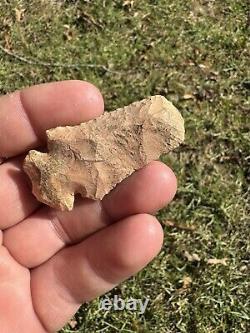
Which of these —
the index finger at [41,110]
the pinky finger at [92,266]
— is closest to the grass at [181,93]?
the pinky finger at [92,266]

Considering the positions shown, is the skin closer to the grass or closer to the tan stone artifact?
the tan stone artifact

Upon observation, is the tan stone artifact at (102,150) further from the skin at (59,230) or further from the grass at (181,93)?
the grass at (181,93)

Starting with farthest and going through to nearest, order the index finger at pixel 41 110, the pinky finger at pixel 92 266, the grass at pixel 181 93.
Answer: the grass at pixel 181 93 < the index finger at pixel 41 110 < the pinky finger at pixel 92 266

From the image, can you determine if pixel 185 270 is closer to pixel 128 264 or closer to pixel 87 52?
pixel 128 264

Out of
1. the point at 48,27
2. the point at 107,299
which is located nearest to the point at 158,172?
the point at 107,299

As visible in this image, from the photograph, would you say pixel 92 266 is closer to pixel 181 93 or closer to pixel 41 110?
pixel 41 110

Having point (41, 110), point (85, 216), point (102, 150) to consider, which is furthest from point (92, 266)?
point (41, 110)
